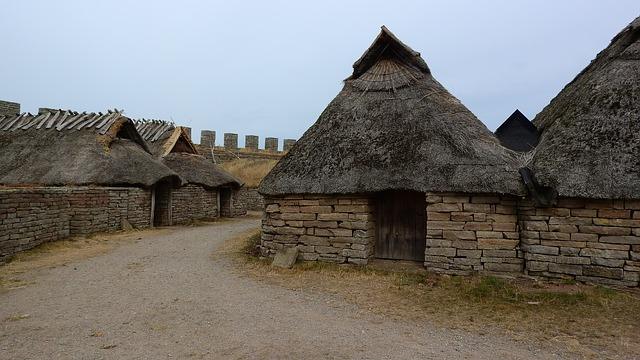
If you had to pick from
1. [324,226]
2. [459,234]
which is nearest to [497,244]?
[459,234]

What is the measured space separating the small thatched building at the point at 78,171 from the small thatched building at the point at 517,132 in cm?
1286

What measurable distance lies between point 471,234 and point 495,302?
171 cm

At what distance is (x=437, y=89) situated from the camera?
10680 mm

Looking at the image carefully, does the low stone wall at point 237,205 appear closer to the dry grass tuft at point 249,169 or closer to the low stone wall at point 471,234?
the dry grass tuft at point 249,169

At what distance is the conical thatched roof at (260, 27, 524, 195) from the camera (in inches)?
328

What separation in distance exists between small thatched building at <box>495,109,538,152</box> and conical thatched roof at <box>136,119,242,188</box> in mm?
14396

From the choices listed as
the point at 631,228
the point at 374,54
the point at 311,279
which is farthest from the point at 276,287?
the point at 374,54

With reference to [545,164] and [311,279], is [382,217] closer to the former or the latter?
[311,279]

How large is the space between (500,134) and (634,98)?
15.2 ft

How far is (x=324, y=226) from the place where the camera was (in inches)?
362

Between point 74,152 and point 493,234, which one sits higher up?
point 74,152

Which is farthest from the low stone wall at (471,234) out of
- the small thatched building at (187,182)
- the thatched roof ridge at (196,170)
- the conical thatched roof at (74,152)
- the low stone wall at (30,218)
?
the thatched roof ridge at (196,170)

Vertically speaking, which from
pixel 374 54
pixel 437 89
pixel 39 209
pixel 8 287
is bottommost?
pixel 8 287

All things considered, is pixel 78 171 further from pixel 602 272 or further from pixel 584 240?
pixel 602 272
